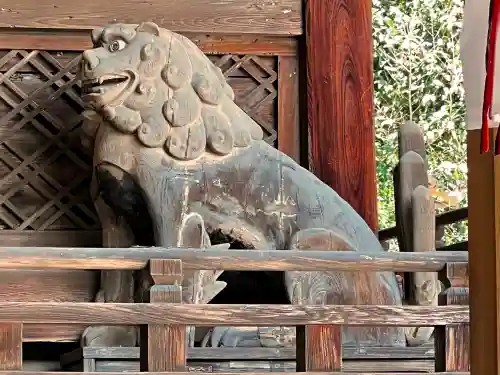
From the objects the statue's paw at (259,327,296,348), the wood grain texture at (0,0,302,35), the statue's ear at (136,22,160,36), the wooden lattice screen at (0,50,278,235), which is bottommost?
the statue's paw at (259,327,296,348)

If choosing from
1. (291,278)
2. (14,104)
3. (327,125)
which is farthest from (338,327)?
(14,104)

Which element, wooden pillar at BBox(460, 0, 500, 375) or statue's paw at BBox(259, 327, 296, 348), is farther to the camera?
statue's paw at BBox(259, 327, 296, 348)

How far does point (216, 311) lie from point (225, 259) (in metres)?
0.19

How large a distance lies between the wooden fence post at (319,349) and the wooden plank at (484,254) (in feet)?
4.33

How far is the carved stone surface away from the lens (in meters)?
3.98

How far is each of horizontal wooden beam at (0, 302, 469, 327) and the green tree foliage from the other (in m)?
7.64

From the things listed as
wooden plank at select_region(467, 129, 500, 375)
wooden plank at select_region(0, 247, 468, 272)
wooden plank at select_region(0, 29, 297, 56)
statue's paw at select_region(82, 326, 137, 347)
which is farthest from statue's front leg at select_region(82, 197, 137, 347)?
wooden plank at select_region(467, 129, 500, 375)

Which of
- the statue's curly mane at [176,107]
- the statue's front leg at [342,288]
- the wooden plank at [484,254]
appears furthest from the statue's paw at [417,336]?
the wooden plank at [484,254]

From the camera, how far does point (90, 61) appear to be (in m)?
4.00

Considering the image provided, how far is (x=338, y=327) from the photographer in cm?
282

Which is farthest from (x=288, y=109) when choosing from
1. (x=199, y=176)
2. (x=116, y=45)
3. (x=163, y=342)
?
(x=163, y=342)

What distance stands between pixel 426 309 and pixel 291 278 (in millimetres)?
1076

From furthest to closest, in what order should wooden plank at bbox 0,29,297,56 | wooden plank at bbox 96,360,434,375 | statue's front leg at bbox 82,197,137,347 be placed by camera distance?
1. wooden plank at bbox 0,29,297,56
2. statue's front leg at bbox 82,197,137,347
3. wooden plank at bbox 96,360,434,375

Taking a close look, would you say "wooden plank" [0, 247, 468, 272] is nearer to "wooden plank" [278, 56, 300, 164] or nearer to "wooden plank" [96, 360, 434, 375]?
"wooden plank" [96, 360, 434, 375]
